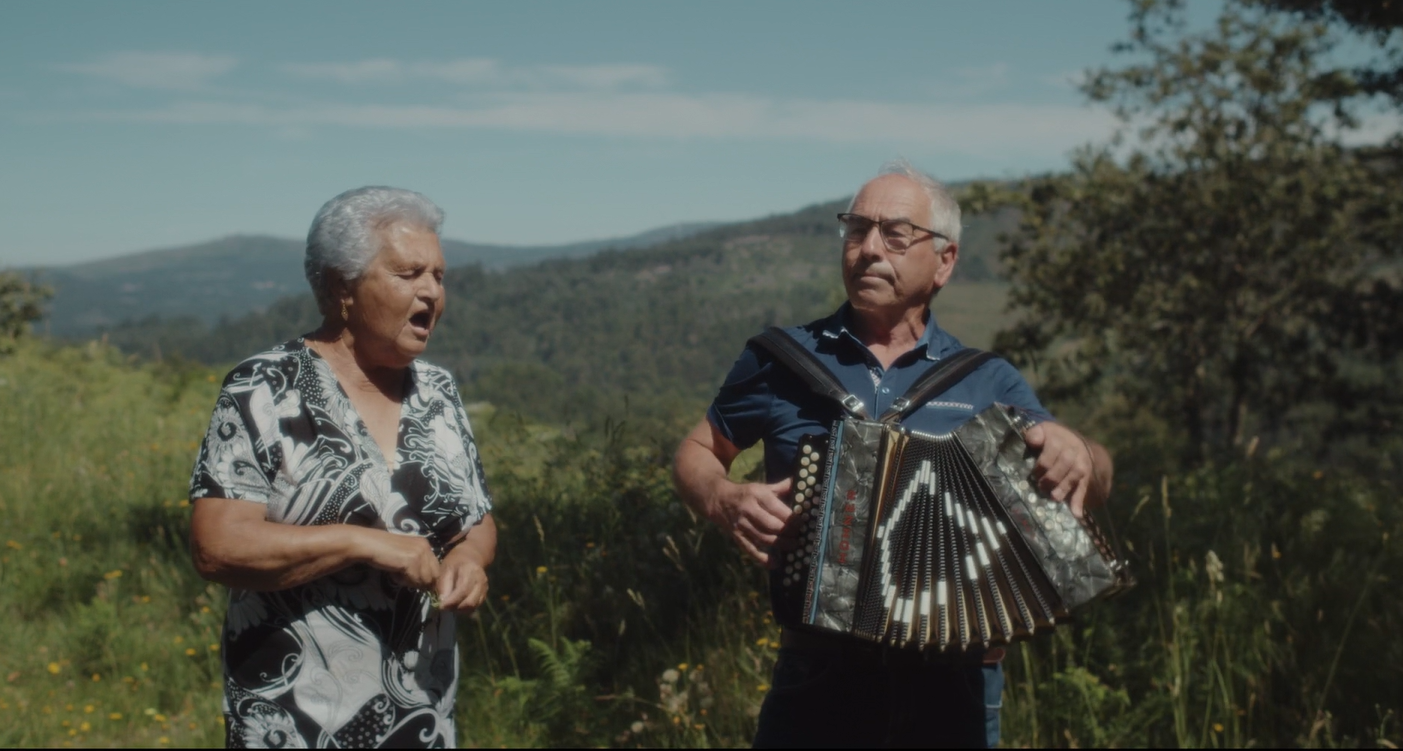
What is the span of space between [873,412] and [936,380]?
0.17 metres

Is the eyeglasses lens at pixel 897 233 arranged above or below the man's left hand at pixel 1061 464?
above

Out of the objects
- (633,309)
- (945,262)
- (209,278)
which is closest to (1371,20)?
(945,262)

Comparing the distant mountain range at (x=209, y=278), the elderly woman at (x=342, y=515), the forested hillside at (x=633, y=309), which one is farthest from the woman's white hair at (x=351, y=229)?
the distant mountain range at (x=209, y=278)

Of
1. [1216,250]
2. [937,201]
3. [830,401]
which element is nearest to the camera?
[830,401]

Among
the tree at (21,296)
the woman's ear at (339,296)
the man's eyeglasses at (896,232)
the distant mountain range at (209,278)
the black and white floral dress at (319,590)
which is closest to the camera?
the black and white floral dress at (319,590)

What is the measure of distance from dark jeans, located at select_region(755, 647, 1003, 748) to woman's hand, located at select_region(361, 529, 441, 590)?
87 centimetres

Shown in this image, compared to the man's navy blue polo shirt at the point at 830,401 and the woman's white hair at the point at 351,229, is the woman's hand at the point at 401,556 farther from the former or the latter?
the man's navy blue polo shirt at the point at 830,401

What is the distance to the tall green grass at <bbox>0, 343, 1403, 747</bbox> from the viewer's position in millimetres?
4137

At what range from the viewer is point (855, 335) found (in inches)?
113

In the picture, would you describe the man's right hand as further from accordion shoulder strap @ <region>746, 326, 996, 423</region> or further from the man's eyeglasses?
the man's eyeglasses

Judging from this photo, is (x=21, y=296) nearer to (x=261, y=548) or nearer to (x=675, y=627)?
(x=675, y=627)

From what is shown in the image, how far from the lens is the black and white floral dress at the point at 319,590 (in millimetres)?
2469

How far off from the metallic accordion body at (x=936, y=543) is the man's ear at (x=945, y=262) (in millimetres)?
458

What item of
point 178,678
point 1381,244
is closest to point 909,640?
point 178,678
